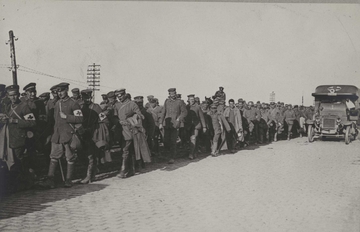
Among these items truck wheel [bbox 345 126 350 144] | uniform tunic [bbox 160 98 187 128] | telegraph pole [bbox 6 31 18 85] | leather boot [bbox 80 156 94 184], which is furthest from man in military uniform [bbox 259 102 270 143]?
telegraph pole [bbox 6 31 18 85]

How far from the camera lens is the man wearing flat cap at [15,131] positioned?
6.99m

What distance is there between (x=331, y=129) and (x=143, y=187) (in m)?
14.0

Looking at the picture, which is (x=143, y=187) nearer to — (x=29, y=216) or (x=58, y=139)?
(x=58, y=139)

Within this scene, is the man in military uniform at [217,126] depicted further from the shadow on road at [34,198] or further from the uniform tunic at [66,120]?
the uniform tunic at [66,120]

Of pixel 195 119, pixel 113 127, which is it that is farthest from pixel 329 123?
pixel 113 127

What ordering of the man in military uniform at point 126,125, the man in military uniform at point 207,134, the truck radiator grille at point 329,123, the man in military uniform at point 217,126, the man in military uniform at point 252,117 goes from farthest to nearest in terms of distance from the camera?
1. the truck radiator grille at point 329,123
2. the man in military uniform at point 252,117
3. the man in military uniform at point 207,134
4. the man in military uniform at point 217,126
5. the man in military uniform at point 126,125

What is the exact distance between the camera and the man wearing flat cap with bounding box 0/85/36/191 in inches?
275

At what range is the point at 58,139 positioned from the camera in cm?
741

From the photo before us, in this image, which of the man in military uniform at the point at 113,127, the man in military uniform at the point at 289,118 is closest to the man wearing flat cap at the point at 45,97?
the man in military uniform at the point at 113,127

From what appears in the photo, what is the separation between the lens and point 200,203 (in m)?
6.48

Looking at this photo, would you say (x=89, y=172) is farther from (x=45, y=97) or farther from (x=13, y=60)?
(x=13, y=60)

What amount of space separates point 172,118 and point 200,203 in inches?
197

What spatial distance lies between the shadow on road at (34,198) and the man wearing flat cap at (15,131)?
2.12 ft

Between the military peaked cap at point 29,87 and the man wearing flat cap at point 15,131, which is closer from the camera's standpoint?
the man wearing flat cap at point 15,131
